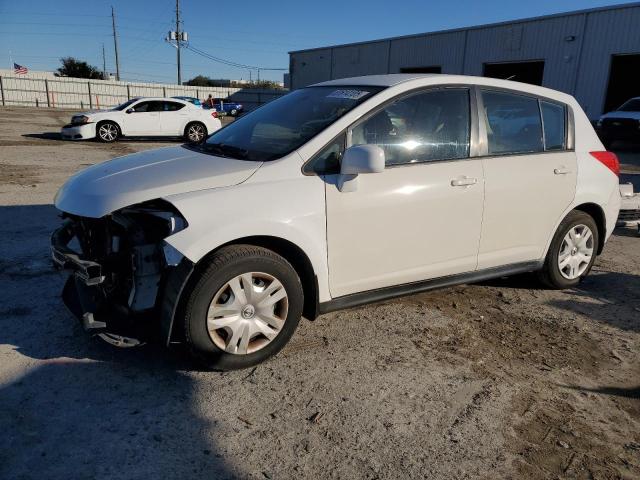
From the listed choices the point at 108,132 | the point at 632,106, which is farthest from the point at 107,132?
the point at 632,106

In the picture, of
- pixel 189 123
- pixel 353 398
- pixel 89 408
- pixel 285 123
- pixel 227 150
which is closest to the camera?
pixel 89 408

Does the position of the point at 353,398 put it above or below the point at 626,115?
below

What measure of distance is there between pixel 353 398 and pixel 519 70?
30287 millimetres

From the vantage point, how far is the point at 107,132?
1636 cm

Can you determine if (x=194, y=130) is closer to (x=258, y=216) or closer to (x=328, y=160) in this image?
(x=328, y=160)

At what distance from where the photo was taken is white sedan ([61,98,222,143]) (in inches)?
636

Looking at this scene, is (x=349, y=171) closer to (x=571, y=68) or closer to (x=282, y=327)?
(x=282, y=327)

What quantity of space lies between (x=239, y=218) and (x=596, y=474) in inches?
85.4

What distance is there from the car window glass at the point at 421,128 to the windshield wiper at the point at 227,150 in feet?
2.43

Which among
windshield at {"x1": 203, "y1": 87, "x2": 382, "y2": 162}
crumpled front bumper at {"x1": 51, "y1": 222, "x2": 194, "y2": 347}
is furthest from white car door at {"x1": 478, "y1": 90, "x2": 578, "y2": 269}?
crumpled front bumper at {"x1": 51, "y1": 222, "x2": 194, "y2": 347}

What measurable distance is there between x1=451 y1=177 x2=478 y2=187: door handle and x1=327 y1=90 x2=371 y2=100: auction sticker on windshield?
2.87ft

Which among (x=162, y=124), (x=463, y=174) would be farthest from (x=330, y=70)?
(x=463, y=174)

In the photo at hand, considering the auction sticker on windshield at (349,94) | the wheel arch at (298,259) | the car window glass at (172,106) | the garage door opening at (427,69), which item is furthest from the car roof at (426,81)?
the garage door opening at (427,69)

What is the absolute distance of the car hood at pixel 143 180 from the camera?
2941 mm
